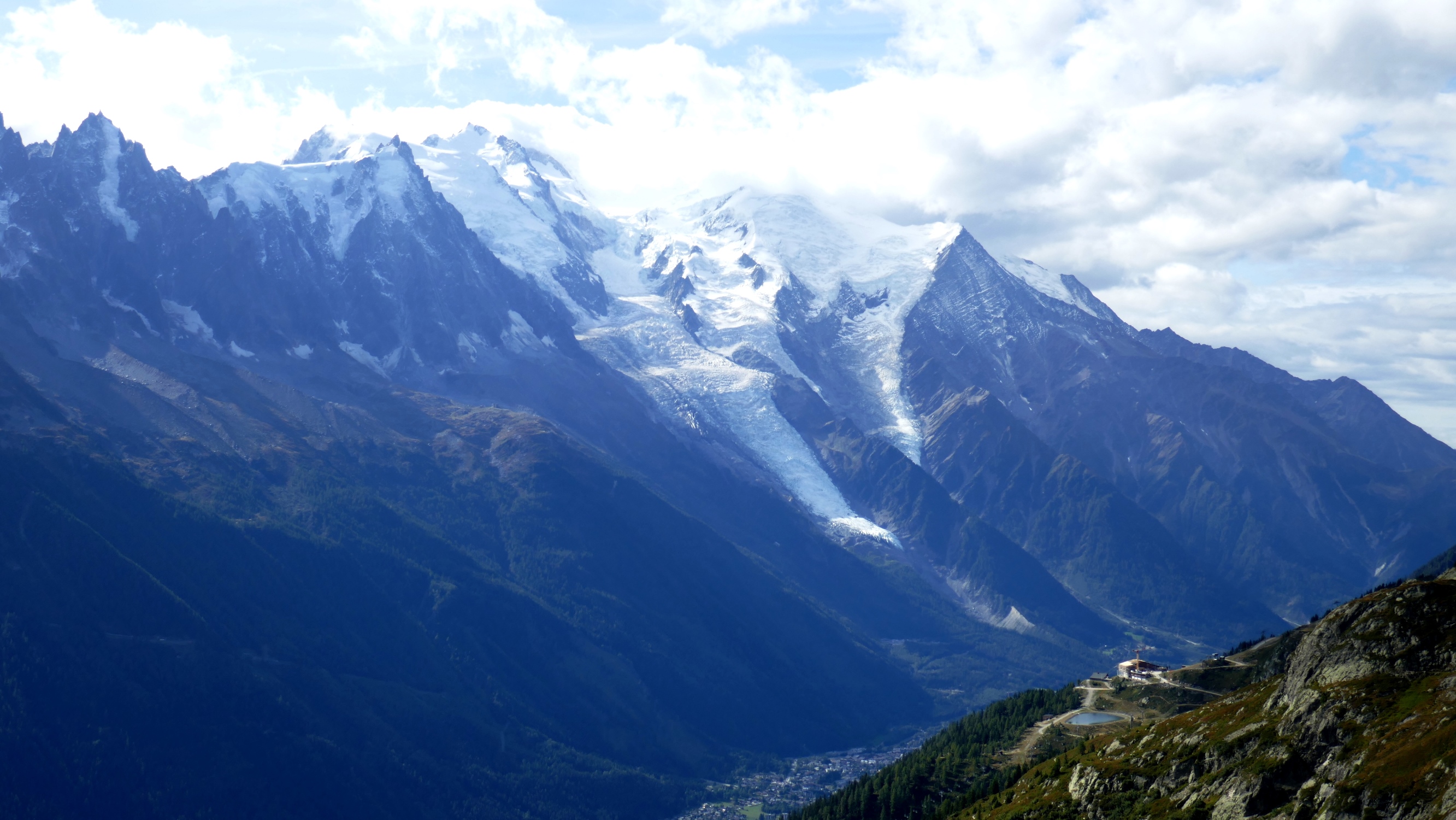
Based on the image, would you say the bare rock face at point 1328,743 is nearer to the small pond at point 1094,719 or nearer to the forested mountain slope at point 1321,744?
the forested mountain slope at point 1321,744

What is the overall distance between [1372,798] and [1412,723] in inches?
444

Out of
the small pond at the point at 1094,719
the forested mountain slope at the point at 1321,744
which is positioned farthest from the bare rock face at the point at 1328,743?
the small pond at the point at 1094,719

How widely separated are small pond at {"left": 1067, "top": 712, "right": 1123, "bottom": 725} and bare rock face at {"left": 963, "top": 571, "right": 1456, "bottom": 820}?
50356 mm

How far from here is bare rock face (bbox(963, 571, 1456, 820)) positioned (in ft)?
335

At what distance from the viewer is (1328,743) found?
373 feet

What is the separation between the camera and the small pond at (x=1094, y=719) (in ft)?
638

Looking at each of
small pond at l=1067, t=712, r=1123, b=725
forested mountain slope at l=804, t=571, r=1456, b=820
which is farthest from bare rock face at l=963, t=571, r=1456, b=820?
small pond at l=1067, t=712, r=1123, b=725

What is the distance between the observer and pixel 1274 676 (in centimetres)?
16425

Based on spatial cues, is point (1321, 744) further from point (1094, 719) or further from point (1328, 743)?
point (1094, 719)

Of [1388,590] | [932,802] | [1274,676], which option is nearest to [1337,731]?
[1388,590]

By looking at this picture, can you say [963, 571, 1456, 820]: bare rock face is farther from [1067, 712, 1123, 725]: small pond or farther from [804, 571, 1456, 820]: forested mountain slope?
Answer: [1067, 712, 1123, 725]: small pond

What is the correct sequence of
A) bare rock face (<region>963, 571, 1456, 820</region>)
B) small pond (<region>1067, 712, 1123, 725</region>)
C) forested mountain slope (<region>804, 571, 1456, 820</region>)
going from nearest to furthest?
bare rock face (<region>963, 571, 1456, 820</region>)
forested mountain slope (<region>804, 571, 1456, 820</region>)
small pond (<region>1067, 712, 1123, 725</region>)

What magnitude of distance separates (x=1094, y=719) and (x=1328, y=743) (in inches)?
3353

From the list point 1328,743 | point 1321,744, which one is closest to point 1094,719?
point 1321,744
